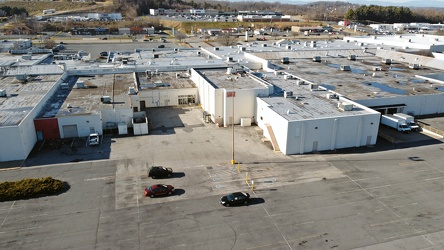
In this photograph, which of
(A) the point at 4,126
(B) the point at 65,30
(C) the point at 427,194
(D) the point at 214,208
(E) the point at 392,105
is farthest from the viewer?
(B) the point at 65,30

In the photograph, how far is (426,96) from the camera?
1959 inches

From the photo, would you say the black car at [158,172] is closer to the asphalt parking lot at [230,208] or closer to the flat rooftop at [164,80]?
the asphalt parking lot at [230,208]

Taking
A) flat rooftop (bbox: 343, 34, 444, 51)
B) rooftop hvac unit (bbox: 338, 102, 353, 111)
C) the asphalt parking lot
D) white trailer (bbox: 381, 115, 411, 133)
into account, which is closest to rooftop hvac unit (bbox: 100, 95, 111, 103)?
the asphalt parking lot

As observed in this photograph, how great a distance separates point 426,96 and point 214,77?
31.1 metres

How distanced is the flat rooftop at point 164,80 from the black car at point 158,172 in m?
23.8

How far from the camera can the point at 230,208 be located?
27.6m

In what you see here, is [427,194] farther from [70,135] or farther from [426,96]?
[70,135]

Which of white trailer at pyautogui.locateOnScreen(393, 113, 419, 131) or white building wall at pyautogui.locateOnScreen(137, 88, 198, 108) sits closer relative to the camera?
white trailer at pyautogui.locateOnScreen(393, 113, 419, 131)

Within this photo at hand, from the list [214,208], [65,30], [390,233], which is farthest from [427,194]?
[65,30]

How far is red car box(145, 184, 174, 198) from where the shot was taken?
94.6 ft

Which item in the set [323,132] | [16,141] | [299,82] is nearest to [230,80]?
[299,82]

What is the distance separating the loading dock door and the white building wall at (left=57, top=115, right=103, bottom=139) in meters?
0.32

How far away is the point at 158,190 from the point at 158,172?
3283 millimetres

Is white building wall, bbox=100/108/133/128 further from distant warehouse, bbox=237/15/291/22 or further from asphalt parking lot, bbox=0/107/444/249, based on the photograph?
distant warehouse, bbox=237/15/291/22
